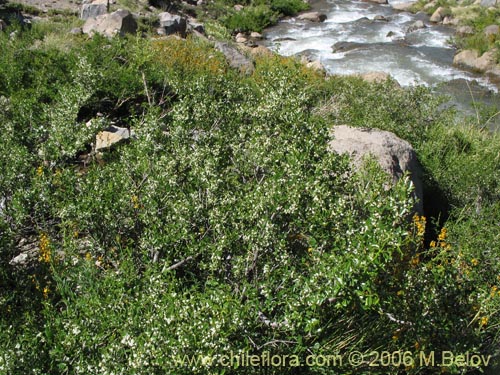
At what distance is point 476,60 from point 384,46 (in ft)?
11.5

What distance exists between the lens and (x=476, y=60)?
17953 millimetres

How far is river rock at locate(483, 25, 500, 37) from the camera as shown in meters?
19.9

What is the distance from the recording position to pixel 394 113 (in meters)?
9.26

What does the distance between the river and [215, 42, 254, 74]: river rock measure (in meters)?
4.26

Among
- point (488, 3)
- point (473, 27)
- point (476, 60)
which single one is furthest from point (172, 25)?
point (488, 3)

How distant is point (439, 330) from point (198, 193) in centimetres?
223

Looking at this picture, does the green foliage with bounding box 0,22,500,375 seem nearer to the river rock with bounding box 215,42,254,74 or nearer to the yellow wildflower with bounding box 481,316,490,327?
the yellow wildflower with bounding box 481,316,490,327

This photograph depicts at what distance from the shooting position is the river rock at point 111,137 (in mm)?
7073

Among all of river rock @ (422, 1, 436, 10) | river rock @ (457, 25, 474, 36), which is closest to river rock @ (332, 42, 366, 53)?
river rock @ (457, 25, 474, 36)

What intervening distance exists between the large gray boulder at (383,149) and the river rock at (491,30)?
50.2 feet

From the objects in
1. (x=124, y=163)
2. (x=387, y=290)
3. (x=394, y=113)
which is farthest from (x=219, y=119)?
(x=394, y=113)

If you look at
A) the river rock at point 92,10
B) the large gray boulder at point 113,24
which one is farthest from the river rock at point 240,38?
the large gray boulder at point 113,24

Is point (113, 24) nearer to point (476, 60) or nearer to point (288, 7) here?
point (476, 60)

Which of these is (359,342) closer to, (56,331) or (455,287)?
(455,287)
